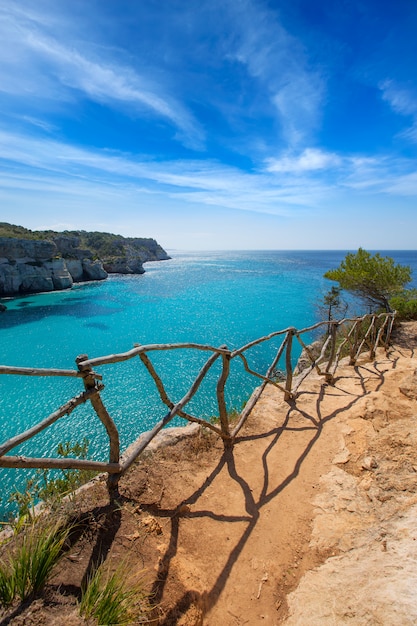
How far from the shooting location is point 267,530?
131 inches

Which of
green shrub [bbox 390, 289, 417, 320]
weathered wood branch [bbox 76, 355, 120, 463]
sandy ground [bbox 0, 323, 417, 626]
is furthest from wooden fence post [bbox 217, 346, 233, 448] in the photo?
green shrub [bbox 390, 289, 417, 320]

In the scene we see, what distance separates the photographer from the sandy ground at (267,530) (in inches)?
90.7

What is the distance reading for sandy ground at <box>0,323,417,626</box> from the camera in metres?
2.30

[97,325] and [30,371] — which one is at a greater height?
[30,371]

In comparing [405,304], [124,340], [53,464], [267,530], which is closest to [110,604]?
[53,464]

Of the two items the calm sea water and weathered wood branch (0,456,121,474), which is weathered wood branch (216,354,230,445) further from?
the calm sea water

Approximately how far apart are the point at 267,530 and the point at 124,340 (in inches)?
894

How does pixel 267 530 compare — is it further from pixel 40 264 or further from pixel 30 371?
pixel 40 264

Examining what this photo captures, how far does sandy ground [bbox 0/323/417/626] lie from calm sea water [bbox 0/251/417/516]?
8399 millimetres

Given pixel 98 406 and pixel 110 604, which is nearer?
pixel 110 604

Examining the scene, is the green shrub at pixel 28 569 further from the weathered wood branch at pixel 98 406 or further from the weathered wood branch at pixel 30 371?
the weathered wood branch at pixel 30 371

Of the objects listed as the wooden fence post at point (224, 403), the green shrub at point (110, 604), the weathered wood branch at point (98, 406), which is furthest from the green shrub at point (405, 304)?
the green shrub at point (110, 604)

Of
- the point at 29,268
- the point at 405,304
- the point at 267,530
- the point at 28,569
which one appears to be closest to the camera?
the point at 28,569

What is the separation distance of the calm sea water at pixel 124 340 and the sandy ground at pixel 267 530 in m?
8.40
